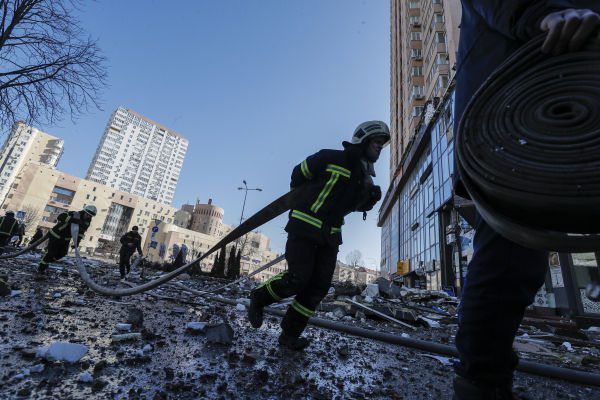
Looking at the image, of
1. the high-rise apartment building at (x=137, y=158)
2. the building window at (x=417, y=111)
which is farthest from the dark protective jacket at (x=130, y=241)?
the high-rise apartment building at (x=137, y=158)

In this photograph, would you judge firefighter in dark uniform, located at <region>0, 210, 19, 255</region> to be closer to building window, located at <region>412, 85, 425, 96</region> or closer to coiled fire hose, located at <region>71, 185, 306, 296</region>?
coiled fire hose, located at <region>71, 185, 306, 296</region>

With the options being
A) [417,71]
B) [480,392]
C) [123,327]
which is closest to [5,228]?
[123,327]

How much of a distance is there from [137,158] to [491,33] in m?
136

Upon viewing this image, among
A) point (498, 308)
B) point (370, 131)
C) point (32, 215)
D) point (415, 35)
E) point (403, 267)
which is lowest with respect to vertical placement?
point (498, 308)

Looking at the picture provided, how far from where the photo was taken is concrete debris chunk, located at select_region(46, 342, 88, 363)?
1.42 m

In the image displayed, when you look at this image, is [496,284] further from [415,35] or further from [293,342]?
[415,35]

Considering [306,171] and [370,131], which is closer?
[306,171]

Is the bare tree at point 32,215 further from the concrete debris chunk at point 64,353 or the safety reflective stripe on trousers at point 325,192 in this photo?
the safety reflective stripe on trousers at point 325,192

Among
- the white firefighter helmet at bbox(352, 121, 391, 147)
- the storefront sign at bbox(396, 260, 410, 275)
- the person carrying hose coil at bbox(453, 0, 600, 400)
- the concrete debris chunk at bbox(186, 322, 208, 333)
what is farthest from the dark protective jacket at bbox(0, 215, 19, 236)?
the storefront sign at bbox(396, 260, 410, 275)

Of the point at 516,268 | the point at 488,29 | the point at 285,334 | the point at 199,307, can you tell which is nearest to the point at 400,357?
the point at 285,334

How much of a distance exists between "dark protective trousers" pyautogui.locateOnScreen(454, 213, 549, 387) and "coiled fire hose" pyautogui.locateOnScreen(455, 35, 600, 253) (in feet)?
0.81

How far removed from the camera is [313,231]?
2318 millimetres

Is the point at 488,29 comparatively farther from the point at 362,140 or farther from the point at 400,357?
the point at 400,357

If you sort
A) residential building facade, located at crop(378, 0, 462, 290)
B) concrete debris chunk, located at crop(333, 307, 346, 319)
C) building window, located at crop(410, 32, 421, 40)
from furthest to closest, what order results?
1. building window, located at crop(410, 32, 421, 40)
2. residential building facade, located at crop(378, 0, 462, 290)
3. concrete debris chunk, located at crop(333, 307, 346, 319)
